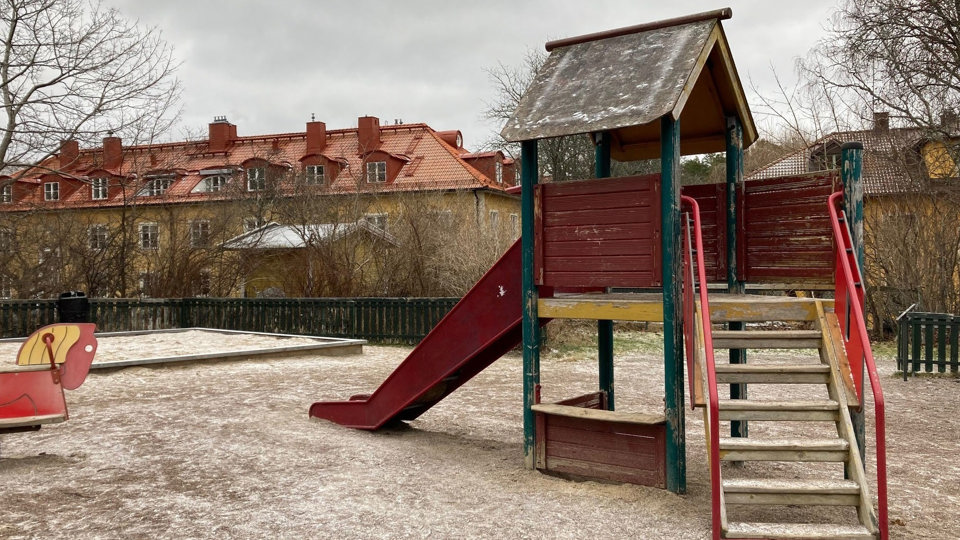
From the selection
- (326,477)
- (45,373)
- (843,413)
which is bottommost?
(326,477)

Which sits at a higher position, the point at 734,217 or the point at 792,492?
the point at 734,217

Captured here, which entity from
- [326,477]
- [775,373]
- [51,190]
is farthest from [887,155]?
[51,190]

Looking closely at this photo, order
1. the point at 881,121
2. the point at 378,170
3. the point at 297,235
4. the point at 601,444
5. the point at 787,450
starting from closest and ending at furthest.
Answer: the point at 787,450 → the point at 601,444 → the point at 881,121 → the point at 297,235 → the point at 378,170

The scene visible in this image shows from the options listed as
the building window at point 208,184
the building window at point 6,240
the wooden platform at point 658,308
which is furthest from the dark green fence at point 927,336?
the building window at point 208,184

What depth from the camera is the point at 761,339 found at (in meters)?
6.32

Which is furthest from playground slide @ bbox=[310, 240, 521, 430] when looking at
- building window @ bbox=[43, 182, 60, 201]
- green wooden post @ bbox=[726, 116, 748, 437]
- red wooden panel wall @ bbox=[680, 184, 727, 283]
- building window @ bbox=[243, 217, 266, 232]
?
building window @ bbox=[43, 182, 60, 201]

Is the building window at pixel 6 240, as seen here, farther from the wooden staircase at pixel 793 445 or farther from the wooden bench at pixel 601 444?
the wooden staircase at pixel 793 445

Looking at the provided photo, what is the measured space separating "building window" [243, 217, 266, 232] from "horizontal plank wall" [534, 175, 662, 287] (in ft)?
70.2

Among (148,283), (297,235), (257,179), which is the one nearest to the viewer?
(148,283)

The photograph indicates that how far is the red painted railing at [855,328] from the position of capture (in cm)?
488

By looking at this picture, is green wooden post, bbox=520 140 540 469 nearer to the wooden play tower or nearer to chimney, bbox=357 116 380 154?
the wooden play tower

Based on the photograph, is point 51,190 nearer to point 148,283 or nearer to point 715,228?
point 148,283

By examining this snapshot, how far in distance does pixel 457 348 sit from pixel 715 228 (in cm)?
271

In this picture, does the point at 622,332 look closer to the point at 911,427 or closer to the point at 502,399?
the point at 502,399
